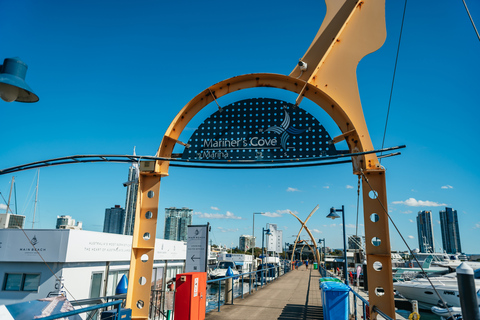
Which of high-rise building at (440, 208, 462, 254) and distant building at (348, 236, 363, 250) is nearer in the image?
distant building at (348, 236, 363, 250)

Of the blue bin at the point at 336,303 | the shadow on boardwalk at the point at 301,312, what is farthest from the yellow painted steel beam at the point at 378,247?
the shadow on boardwalk at the point at 301,312

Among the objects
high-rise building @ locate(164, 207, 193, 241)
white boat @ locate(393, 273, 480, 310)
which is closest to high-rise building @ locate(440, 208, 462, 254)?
high-rise building @ locate(164, 207, 193, 241)

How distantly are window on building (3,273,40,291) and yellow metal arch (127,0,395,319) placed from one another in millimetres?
9000

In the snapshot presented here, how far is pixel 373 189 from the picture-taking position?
21.4 feet

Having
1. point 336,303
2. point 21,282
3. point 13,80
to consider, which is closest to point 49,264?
point 21,282

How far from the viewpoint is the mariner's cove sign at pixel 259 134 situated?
7051 millimetres

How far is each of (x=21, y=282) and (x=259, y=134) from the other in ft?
41.6

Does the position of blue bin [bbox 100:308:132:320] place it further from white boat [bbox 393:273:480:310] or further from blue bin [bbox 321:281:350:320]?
white boat [bbox 393:273:480:310]

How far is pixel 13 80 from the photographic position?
4.68 meters

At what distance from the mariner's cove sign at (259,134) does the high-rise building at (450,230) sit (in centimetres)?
12887

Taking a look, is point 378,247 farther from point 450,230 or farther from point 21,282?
point 450,230

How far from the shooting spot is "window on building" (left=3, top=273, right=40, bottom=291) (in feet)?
43.0

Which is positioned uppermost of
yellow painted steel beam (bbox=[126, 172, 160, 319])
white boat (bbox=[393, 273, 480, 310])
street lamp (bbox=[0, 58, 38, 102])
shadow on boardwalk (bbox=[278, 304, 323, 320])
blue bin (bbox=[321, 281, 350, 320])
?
street lamp (bbox=[0, 58, 38, 102])

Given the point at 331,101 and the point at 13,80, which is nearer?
the point at 13,80
